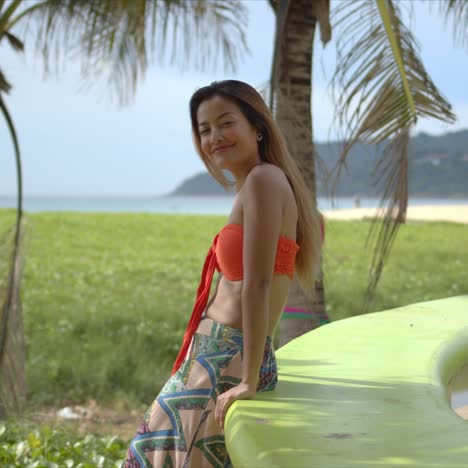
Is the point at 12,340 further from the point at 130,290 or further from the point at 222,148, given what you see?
the point at 130,290

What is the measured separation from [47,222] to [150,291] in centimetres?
882

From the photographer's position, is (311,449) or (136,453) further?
(136,453)

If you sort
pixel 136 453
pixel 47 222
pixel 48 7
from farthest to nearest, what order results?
pixel 47 222, pixel 48 7, pixel 136 453

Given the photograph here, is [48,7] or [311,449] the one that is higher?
[48,7]

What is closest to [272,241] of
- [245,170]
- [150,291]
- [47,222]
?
[245,170]

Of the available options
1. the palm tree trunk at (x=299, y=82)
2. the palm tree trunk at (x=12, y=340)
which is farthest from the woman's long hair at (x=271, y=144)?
the palm tree trunk at (x=12, y=340)

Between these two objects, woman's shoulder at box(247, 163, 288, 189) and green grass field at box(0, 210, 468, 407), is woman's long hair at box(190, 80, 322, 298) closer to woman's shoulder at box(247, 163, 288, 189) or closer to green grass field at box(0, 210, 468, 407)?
woman's shoulder at box(247, 163, 288, 189)

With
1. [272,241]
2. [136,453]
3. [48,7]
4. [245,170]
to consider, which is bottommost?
[136,453]

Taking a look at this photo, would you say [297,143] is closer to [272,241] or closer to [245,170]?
[245,170]

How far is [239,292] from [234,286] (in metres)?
0.03

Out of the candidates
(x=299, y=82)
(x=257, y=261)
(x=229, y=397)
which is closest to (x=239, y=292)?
(x=257, y=261)

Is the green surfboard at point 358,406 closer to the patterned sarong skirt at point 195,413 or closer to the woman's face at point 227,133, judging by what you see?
the patterned sarong skirt at point 195,413

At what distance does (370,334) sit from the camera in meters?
2.95

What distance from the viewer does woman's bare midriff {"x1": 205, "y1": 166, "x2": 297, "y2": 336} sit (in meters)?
1.87
